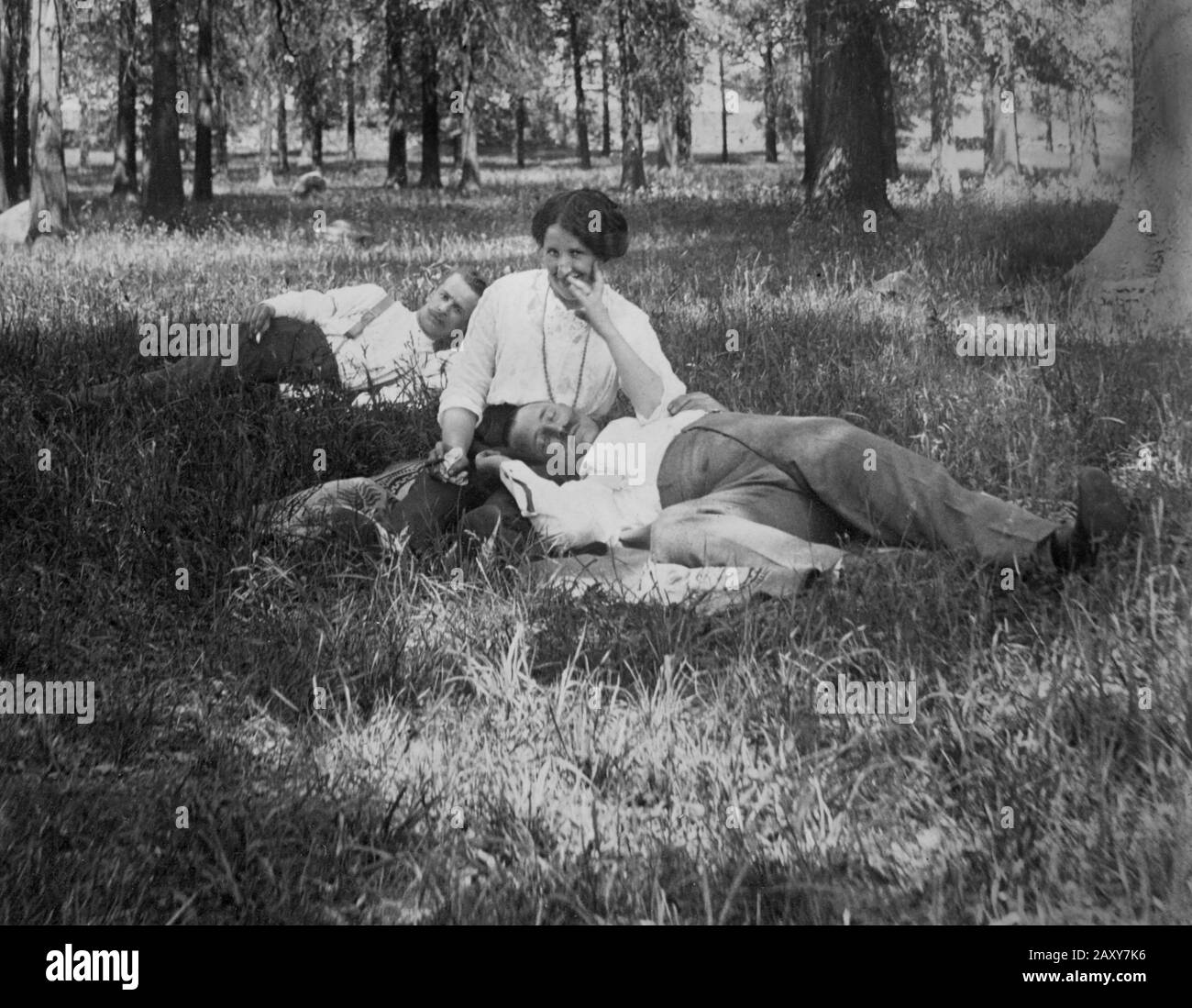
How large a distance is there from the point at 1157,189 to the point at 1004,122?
5.85ft

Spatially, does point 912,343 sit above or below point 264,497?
above

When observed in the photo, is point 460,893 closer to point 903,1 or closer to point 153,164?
point 903,1

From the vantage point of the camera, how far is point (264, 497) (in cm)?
442

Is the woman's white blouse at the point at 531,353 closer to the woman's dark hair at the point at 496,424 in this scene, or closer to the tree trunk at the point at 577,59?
the woman's dark hair at the point at 496,424

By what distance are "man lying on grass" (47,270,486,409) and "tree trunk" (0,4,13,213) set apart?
9.11m

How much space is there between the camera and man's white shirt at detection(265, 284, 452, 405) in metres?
5.52

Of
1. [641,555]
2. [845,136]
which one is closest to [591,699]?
[641,555]

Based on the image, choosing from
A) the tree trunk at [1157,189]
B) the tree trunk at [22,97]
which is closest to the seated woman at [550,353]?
the tree trunk at [1157,189]

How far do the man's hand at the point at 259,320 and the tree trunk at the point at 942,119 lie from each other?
4.27 metres

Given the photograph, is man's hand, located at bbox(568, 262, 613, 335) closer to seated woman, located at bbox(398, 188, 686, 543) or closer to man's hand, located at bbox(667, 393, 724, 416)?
seated woman, located at bbox(398, 188, 686, 543)

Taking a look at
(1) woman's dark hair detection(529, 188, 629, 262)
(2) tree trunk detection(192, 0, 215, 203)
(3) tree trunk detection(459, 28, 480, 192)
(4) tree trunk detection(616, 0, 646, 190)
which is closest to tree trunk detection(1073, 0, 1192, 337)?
(4) tree trunk detection(616, 0, 646, 190)
